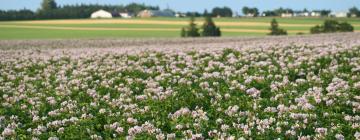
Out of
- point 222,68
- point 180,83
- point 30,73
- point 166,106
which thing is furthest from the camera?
point 30,73

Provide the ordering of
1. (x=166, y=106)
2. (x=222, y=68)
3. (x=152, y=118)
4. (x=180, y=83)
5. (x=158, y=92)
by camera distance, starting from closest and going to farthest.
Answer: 1. (x=152, y=118)
2. (x=166, y=106)
3. (x=158, y=92)
4. (x=180, y=83)
5. (x=222, y=68)

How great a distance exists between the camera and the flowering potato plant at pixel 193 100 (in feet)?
33.3

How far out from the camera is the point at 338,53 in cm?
2141

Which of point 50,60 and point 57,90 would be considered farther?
point 50,60

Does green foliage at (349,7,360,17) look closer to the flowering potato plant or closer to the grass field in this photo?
the grass field

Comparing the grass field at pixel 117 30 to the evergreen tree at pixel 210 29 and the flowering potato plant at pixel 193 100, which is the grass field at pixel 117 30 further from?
the flowering potato plant at pixel 193 100

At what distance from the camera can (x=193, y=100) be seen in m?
13.2

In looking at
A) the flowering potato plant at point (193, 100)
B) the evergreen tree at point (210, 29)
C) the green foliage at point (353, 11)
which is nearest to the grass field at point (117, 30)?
the evergreen tree at point (210, 29)

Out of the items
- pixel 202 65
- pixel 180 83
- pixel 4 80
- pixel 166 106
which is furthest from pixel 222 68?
pixel 4 80

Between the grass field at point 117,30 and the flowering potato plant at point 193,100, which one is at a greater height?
the flowering potato plant at point 193,100

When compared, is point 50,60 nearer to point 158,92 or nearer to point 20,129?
point 158,92

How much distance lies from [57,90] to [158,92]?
3616 mm

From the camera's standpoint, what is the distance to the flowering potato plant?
10.1m

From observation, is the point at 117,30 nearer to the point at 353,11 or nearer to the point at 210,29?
the point at 210,29
